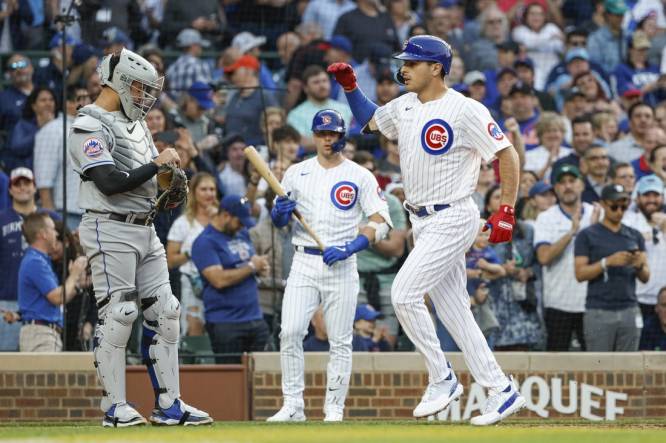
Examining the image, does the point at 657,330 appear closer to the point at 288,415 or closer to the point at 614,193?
the point at 614,193

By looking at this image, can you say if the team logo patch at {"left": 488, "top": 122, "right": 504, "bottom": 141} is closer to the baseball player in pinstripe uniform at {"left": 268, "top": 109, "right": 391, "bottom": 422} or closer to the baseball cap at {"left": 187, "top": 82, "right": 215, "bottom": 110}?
the baseball player in pinstripe uniform at {"left": 268, "top": 109, "right": 391, "bottom": 422}

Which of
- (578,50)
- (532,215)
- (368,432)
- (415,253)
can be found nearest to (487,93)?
(578,50)

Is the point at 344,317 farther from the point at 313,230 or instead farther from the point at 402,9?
the point at 402,9

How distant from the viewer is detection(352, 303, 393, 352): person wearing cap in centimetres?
1080

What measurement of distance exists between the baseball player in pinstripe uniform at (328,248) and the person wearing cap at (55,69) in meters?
3.42

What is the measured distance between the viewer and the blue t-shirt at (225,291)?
10.7 meters

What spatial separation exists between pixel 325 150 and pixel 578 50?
661 centimetres

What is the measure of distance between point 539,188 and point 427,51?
14.4 feet

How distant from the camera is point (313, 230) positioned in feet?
30.8

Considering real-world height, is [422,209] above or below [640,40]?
below

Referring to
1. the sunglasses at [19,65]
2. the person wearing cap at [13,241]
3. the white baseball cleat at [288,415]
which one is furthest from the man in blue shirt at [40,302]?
the sunglasses at [19,65]

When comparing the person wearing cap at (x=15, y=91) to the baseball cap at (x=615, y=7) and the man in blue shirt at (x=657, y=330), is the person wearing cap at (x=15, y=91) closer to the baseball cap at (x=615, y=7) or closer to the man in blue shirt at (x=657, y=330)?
the man in blue shirt at (x=657, y=330)

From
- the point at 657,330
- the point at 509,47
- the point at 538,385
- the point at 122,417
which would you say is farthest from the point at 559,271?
the point at 122,417

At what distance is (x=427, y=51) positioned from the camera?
7.86 m
